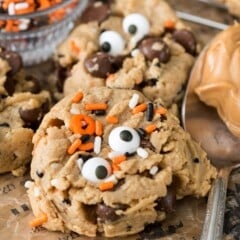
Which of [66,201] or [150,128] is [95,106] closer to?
[150,128]

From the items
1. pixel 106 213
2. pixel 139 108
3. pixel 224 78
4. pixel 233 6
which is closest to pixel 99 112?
pixel 139 108

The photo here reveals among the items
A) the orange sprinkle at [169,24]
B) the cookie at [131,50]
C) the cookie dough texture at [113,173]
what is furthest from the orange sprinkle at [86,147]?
the orange sprinkle at [169,24]

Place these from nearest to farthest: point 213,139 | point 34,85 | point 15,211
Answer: point 15,211 < point 213,139 < point 34,85

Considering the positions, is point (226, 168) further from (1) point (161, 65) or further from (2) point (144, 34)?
(2) point (144, 34)

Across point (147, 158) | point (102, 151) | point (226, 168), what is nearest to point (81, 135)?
point (102, 151)

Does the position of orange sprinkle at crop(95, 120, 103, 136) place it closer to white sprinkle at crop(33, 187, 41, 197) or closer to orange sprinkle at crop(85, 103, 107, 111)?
orange sprinkle at crop(85, 103, 107, 111)

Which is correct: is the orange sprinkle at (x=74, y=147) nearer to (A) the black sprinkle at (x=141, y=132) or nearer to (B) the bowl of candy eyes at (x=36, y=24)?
(A) the black sprinkle at (x=141, y=132)
